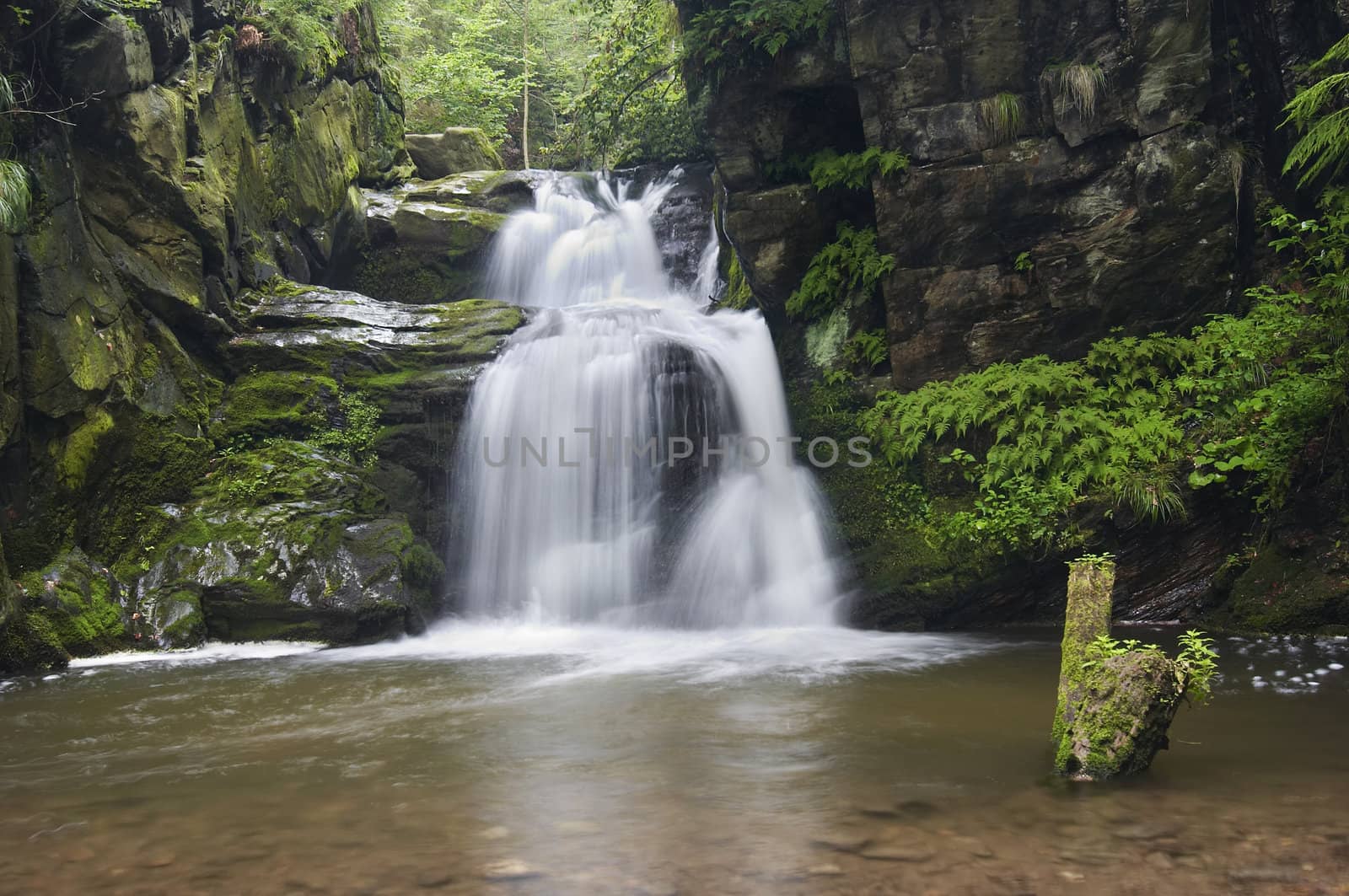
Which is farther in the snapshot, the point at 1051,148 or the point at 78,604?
the point at 1051,148

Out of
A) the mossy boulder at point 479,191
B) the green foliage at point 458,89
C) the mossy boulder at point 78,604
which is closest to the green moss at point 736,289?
the mossy boulder at point 479,191

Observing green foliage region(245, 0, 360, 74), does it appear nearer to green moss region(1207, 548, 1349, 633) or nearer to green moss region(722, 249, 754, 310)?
green moss region(722, 249, 754, 310)

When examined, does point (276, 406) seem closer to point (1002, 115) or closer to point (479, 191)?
point (479, 191)

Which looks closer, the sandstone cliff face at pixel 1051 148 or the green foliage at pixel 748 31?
the sandstone cliff face at pixel 1051 148

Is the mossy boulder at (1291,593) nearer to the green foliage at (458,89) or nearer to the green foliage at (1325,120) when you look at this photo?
the green foliage at (1325,120)

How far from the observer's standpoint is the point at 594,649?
8.67 meters

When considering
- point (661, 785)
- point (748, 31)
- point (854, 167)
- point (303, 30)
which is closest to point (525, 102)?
point (303, 30)

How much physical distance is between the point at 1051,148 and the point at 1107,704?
7.47 metres

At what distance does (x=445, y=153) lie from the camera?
62.1 feet

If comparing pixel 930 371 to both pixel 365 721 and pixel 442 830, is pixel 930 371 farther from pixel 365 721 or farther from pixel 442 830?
pixel 442 830

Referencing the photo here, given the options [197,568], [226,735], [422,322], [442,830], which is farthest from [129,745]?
[422,322]

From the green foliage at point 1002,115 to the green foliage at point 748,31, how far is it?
6.72ft

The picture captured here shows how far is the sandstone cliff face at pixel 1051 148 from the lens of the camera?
9.19m

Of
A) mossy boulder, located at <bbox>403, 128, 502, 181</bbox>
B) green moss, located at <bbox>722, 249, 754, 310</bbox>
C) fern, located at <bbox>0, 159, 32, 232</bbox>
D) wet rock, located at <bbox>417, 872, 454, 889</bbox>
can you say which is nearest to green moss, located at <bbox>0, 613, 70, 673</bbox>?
fern, located at <bbox>0, 159, 32, 232</bbox>
